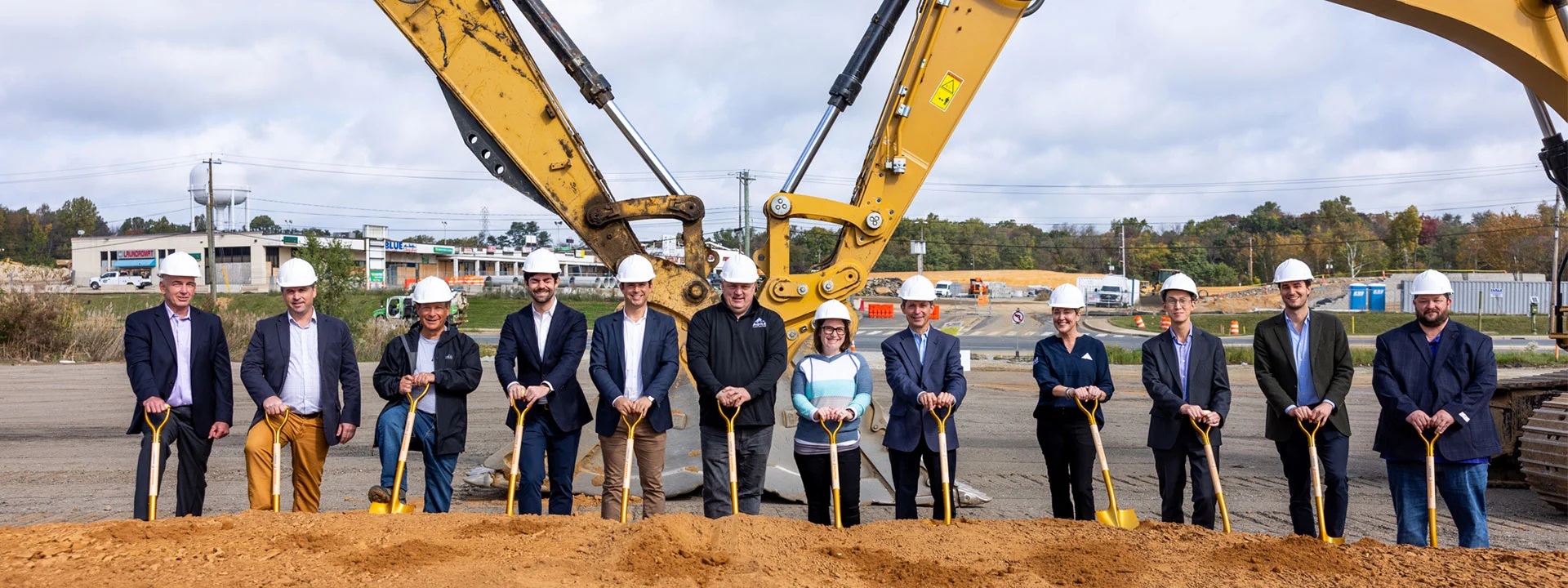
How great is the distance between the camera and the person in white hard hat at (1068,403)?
21.0 feet

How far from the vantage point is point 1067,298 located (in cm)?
657

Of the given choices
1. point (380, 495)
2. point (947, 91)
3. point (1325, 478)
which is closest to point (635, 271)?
point (380, 495)

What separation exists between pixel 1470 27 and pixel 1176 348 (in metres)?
2.74

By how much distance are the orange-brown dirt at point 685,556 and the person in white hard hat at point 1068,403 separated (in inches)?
41.4

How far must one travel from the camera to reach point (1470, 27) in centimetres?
680

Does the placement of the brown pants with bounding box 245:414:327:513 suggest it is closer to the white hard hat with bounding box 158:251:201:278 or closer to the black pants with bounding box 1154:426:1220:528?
the white hard hat with bounding box 158:251:201:278

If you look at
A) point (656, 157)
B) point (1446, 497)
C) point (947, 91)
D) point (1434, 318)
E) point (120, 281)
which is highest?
point (947, 91)

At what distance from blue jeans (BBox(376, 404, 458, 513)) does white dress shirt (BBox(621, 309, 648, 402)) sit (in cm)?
110

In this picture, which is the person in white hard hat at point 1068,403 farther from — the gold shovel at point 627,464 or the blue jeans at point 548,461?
the blue jeans at point 548,461

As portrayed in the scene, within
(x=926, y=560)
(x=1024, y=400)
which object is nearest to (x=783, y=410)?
(x=926, y=560)

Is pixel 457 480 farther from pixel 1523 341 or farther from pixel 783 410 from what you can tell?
pixel 1523 341

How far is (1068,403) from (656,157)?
11.6 ft

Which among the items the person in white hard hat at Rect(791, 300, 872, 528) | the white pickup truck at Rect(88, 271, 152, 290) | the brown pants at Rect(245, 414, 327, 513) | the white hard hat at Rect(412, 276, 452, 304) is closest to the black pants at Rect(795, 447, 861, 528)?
the person in white hard hat at Rect(791, 300, 872, 528)

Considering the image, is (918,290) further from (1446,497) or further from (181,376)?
(181,376)
